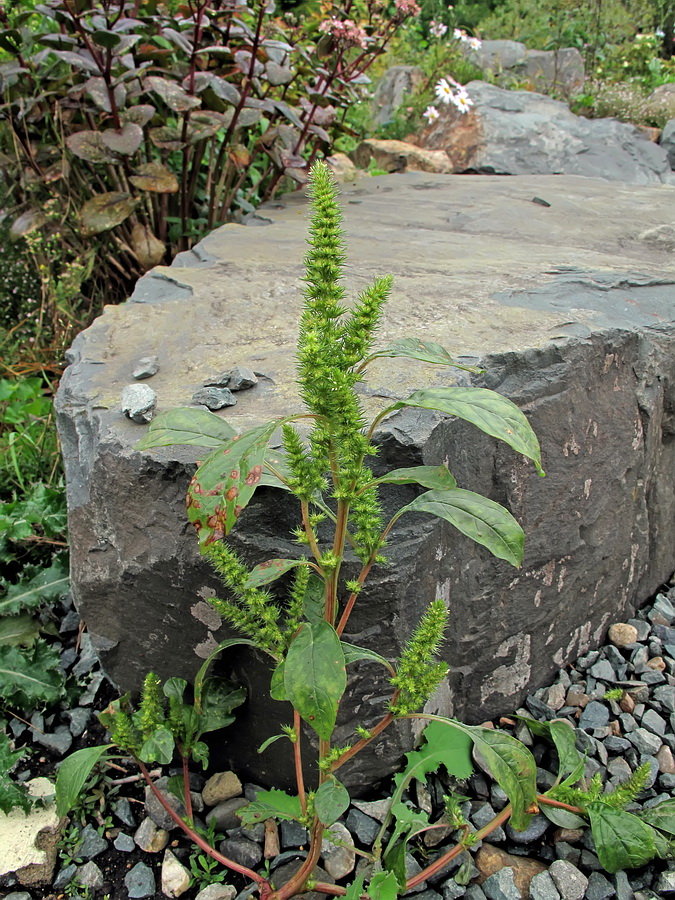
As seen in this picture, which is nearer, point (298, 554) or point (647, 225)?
point (298, 554)

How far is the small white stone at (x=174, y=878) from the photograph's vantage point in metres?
1.78

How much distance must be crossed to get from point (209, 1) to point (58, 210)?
4.00 feet

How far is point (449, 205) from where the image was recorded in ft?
13.0

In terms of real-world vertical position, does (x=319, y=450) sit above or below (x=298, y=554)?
above

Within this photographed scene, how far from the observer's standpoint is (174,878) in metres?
1.79

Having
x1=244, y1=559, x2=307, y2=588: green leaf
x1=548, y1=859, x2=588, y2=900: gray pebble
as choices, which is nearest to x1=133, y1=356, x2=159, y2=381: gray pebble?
x1=244, y1=559, x2=307, y2=588: green leaf

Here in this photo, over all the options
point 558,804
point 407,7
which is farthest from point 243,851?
point 407,7

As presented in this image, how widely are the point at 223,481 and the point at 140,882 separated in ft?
3.56

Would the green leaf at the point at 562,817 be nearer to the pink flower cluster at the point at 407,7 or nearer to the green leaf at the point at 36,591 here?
the green leaf at the point at 36,591

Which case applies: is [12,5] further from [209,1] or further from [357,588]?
[357,588]

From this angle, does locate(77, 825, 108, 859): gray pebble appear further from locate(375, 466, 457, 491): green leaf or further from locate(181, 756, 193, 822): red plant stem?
locate(375, 466, 457, 491): green leaf

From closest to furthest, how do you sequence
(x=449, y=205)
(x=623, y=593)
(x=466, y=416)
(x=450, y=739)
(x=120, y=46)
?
(x=466, y=416)
(x=450, y=739)
(x=623, y=593)
(x=120, y=46)
(x=449, y=205)

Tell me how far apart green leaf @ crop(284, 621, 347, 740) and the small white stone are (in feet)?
2.38

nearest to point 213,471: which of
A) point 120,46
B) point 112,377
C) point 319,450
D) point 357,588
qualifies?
point 319,450
